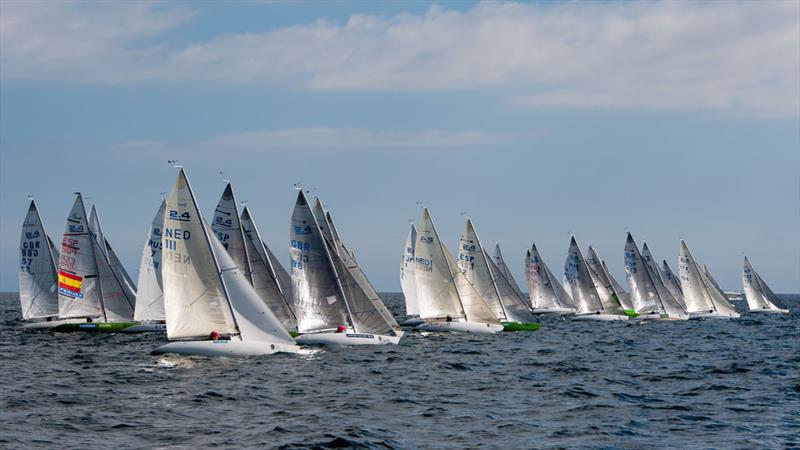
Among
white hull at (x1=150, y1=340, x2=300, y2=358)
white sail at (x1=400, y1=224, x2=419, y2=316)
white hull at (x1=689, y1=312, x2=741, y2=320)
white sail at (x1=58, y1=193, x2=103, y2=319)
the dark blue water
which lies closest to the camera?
the dark blue water

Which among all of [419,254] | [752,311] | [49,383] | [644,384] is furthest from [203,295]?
[752,311]

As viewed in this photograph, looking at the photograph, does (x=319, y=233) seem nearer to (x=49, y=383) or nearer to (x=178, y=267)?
(x=178, y=267)

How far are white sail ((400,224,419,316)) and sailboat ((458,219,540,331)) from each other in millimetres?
11205

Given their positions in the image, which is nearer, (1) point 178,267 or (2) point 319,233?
(1) point 178,267

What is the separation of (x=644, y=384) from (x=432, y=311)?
27.8 meters

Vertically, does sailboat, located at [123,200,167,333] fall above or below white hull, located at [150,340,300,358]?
above

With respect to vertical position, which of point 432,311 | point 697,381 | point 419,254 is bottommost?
Result: point 697,381

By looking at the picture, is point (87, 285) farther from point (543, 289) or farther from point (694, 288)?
point (694, 288)

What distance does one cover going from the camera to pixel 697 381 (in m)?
34.9

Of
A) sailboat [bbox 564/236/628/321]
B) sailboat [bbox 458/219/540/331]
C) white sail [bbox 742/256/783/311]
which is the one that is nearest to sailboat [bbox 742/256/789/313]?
white sail [bbox 742/256/783/311]

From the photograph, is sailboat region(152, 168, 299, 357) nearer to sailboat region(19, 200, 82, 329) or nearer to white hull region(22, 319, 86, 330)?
white hull region(22, 319, 86, 330)

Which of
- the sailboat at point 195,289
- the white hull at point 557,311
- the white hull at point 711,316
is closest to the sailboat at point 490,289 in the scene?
the sailboat at point 195,289

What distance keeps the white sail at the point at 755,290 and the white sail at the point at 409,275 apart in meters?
57.9

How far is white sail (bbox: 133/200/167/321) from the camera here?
198ft
